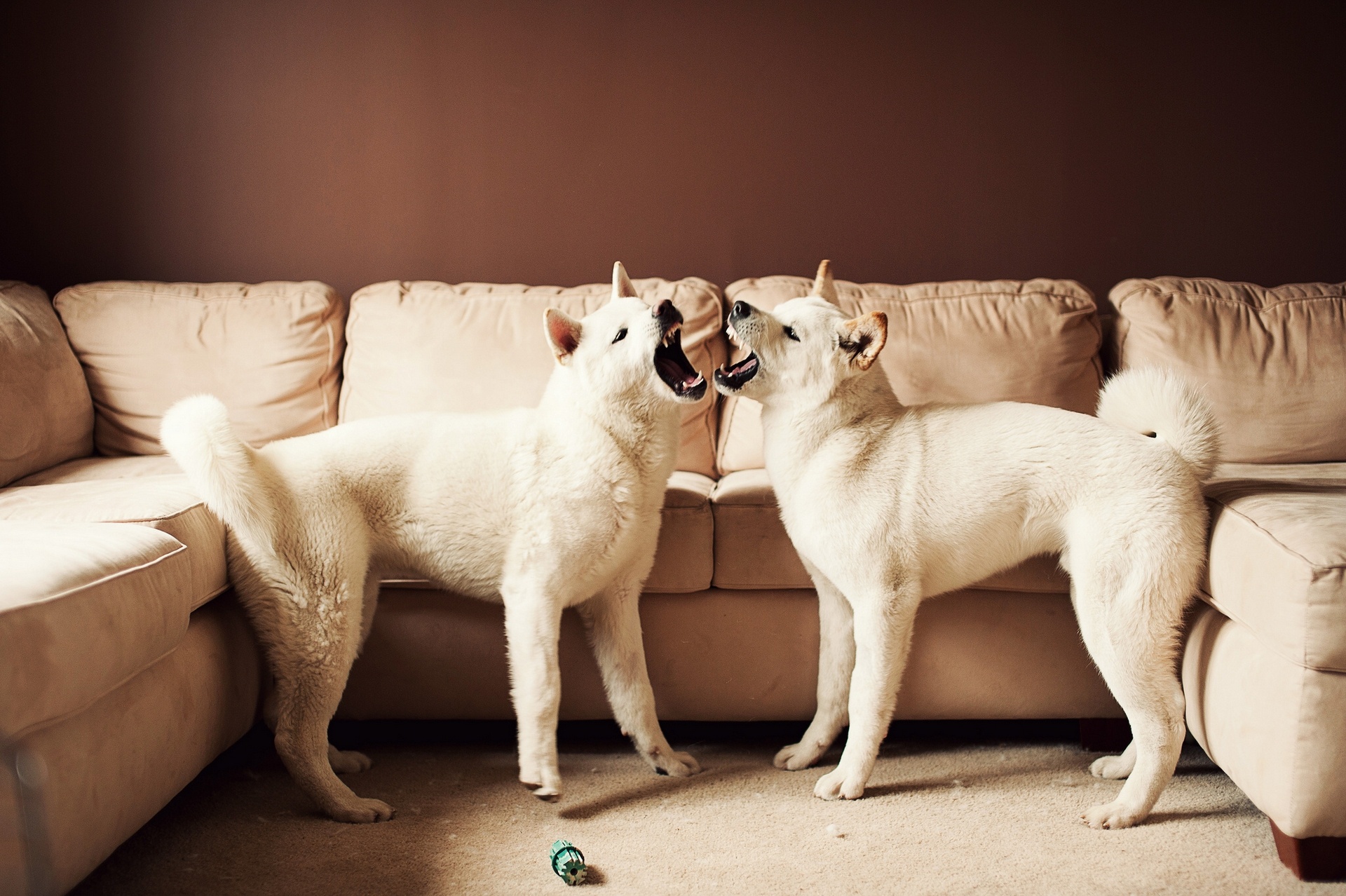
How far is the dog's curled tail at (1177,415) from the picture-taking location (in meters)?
1.85

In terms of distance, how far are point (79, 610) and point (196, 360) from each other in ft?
5.33

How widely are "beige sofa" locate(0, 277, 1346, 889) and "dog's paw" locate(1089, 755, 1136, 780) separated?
13 centimetres

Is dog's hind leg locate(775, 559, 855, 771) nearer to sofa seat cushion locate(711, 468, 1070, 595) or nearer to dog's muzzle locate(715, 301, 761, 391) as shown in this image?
sofa seat cushion locate(711, 468, 1070, 595)

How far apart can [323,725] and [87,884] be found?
0.45 m

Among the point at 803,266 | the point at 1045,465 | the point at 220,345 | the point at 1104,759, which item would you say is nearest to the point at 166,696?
the point at 220,345

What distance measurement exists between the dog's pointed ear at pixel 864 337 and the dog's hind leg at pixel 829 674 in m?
0.47

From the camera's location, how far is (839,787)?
77.8 inches

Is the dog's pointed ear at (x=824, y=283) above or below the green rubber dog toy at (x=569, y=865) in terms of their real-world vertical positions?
above

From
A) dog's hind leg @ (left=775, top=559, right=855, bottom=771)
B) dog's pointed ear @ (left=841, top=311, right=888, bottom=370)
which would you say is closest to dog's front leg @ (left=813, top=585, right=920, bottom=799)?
dog's hind leg @ (left=775, top=559, right=855, bottom=771)

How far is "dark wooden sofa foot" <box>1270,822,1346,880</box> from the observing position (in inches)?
63.3

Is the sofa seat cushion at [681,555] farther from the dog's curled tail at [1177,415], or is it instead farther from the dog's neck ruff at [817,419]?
the dog's curled tail at [1177,415]

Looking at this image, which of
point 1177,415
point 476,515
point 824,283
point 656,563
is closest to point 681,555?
point 656,563

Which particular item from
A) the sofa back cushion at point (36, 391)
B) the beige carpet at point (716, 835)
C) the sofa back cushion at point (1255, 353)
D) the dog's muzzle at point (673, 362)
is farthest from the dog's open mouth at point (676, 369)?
the sofa back cushion at point (36, 391)

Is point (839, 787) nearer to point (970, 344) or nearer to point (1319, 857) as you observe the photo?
point (1319, 857)
